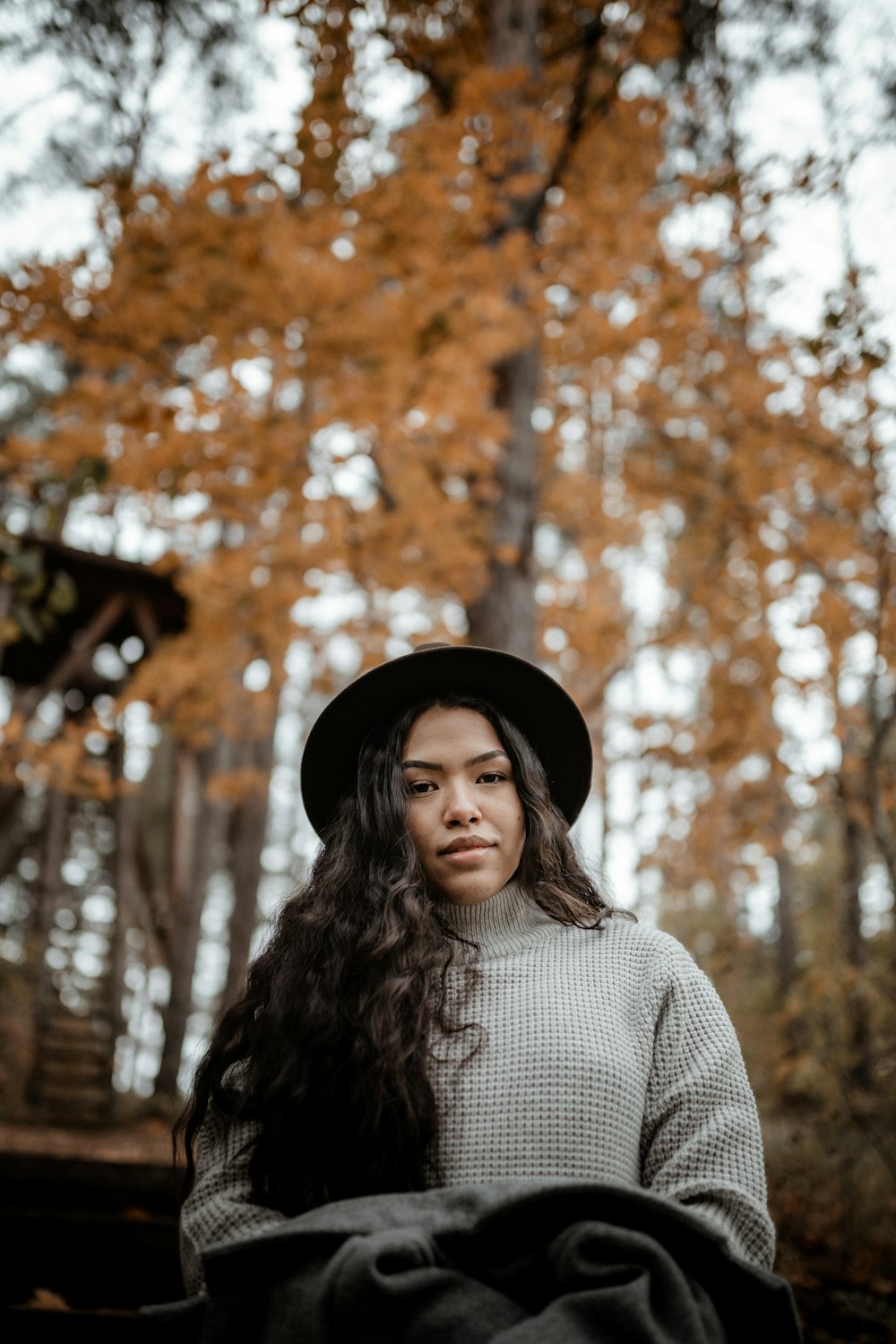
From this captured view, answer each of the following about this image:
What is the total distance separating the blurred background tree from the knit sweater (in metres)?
0.82

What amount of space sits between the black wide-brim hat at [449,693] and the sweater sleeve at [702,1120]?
1.93ft

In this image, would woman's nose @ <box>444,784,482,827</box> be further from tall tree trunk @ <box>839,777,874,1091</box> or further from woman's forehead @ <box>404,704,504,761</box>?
tall tree trunk @ <box>839,777,874,1091</box>

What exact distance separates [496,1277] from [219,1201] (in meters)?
0.55

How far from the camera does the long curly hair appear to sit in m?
1.67

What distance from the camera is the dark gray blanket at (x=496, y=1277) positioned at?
1.27 metres

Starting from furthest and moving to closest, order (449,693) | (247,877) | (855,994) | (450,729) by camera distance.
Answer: (247,877) → (855,994) → (449,693) → (450,729)

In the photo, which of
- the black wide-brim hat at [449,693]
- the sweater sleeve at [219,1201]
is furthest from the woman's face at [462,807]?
the sweater sleeve at [219,1201]

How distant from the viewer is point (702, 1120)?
1.64m

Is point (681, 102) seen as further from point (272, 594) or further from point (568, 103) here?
point (272, 594)

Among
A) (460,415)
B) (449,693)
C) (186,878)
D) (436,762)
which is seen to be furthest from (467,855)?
(186,878)

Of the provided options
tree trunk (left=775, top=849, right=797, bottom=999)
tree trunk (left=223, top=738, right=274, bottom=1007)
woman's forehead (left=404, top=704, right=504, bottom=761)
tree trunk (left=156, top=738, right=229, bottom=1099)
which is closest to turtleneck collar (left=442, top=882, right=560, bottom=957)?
woman's forehead (left=404, top=704, right=504, bottom=761)

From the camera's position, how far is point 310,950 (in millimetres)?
1972

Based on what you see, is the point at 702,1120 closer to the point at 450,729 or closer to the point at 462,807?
the point at 462,807

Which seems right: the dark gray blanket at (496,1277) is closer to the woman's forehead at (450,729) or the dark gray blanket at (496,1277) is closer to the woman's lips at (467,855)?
the woman's lips at (467,855)
